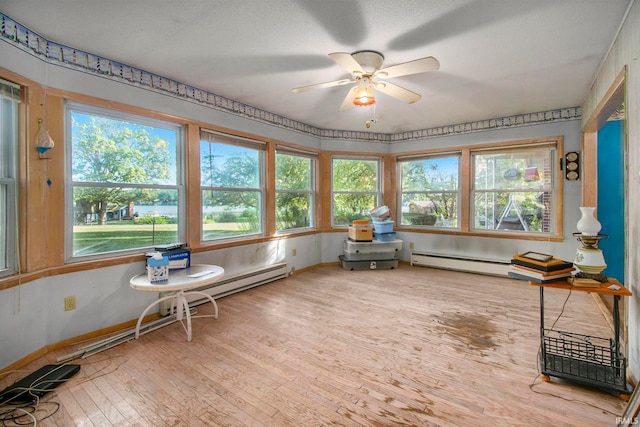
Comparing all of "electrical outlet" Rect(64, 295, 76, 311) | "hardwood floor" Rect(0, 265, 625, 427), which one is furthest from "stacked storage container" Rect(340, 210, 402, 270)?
"electrical outlet" Rect(64, 295, 76, 311)

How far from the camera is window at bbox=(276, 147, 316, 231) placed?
14.7 ft

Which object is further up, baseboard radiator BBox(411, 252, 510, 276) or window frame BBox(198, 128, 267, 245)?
window frame BBox(198, 128, 267, 245)

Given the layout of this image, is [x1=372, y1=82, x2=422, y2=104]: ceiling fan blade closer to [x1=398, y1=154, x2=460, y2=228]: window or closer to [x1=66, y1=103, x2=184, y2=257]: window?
[x1=66, y1=103, x2=184, y2=257]: window

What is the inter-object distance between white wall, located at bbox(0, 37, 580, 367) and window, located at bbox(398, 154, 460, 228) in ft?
1.03

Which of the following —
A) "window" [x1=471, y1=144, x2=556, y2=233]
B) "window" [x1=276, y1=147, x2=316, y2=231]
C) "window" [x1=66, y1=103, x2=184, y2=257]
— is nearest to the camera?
"window" [x1=66, y1=103, x2=184, y2=257]

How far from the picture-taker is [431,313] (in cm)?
303

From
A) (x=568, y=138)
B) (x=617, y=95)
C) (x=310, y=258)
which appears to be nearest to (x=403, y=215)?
(x=310, y=258)

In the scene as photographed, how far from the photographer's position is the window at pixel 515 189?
4.22m

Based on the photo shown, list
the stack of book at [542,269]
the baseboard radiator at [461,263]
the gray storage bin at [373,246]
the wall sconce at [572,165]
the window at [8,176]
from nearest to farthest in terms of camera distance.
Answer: the stack of book at [542,269], the window at [8,176], the wall sconce at [572,165], the baseboard radiator at [461,263], the gray storage bin at [373,246]

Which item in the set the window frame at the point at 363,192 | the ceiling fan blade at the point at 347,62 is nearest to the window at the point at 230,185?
the window frame at the point at 363,192

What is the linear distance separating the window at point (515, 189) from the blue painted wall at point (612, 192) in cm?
50

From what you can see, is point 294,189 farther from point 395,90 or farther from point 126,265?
point 126,265

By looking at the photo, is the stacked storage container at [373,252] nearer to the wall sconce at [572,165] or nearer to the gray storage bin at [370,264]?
the gray storage bin at [370,264]

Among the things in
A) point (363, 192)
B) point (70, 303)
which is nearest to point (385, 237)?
point (363, 192)
